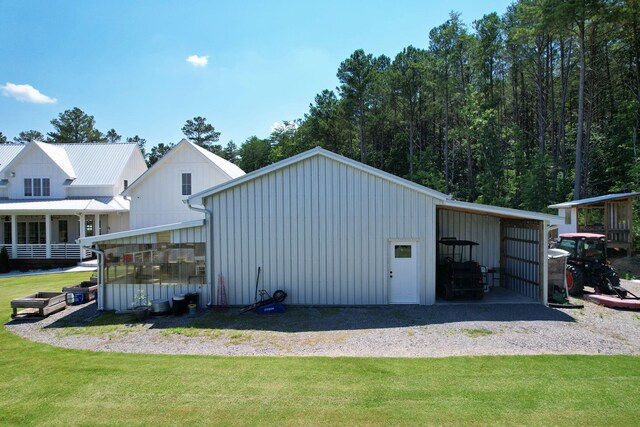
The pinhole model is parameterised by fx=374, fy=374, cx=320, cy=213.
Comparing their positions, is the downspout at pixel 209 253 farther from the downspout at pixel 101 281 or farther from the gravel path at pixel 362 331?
the downspout at pixel 101 281

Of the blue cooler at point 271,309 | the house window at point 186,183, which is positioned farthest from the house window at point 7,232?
the blue cooler at point 271,309

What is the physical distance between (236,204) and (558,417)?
29.8ft

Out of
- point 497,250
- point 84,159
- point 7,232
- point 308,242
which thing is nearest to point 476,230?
point 497,250

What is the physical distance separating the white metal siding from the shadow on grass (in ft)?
10.1

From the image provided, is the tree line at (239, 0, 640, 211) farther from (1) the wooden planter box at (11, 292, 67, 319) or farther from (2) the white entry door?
(1) the wooden planter box at (11, 292, 67, 319)

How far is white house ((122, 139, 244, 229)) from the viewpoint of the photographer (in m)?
22.3

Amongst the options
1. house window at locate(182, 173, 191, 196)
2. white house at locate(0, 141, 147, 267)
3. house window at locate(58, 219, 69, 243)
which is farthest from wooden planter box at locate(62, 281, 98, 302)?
house window at locate(58, 219, 69, 243)

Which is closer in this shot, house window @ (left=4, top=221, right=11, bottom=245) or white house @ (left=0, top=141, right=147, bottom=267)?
white house @ (left=0, top=141, right=147, bottom=267)

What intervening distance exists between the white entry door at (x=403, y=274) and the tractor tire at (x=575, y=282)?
5420 millimetres

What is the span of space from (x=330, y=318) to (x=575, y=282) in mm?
8334

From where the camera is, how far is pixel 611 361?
669cm

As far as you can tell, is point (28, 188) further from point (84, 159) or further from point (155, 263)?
point (155, 263)

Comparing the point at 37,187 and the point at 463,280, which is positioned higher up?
the point at 37,187

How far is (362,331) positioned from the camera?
8836 millimetres
